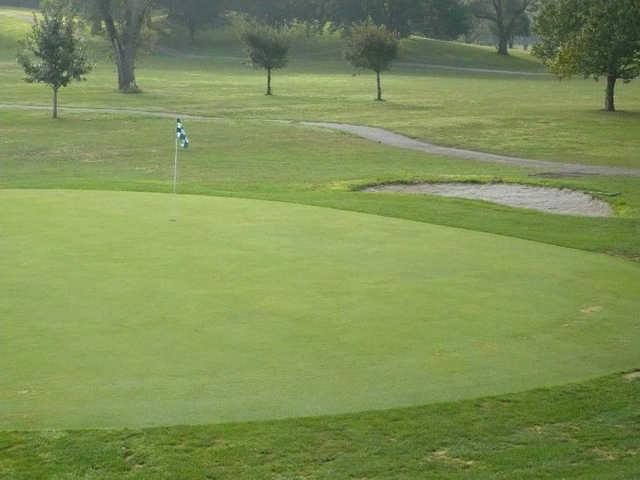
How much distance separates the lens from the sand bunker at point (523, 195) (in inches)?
795

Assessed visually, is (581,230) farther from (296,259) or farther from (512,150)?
(512,150)

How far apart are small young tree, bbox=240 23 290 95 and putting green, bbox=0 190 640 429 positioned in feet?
165

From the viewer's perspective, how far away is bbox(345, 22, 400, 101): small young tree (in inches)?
Result: 2319

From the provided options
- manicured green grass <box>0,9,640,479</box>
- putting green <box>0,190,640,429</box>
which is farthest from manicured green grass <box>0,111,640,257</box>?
putting green <box>0,190,640,429</box>

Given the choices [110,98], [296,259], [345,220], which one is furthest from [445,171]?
[110,98]

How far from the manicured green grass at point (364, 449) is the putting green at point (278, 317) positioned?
0.20 metres

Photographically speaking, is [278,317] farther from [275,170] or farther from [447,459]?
[275,170]

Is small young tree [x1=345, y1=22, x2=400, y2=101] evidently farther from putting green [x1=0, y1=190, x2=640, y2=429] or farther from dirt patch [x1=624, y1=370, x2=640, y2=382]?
dirt patch [x1=624, y1=370, x2=640, y2=382]

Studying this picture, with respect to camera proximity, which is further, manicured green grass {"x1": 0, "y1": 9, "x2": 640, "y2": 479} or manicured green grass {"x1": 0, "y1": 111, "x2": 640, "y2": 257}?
manicured green grass {"x1": 0, "y1": 111, "x2": 640, "y2": 257}

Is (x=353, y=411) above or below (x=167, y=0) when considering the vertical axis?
below

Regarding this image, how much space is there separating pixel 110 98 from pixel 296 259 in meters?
48.8

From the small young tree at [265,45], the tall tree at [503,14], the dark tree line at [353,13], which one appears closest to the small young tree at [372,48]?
the small young tree at [265,45]

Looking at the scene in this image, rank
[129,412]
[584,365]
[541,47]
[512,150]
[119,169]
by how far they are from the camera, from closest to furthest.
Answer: [129,412], [584,365], [119,169], [512,150], [541,47]

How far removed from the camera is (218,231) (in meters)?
13.2
